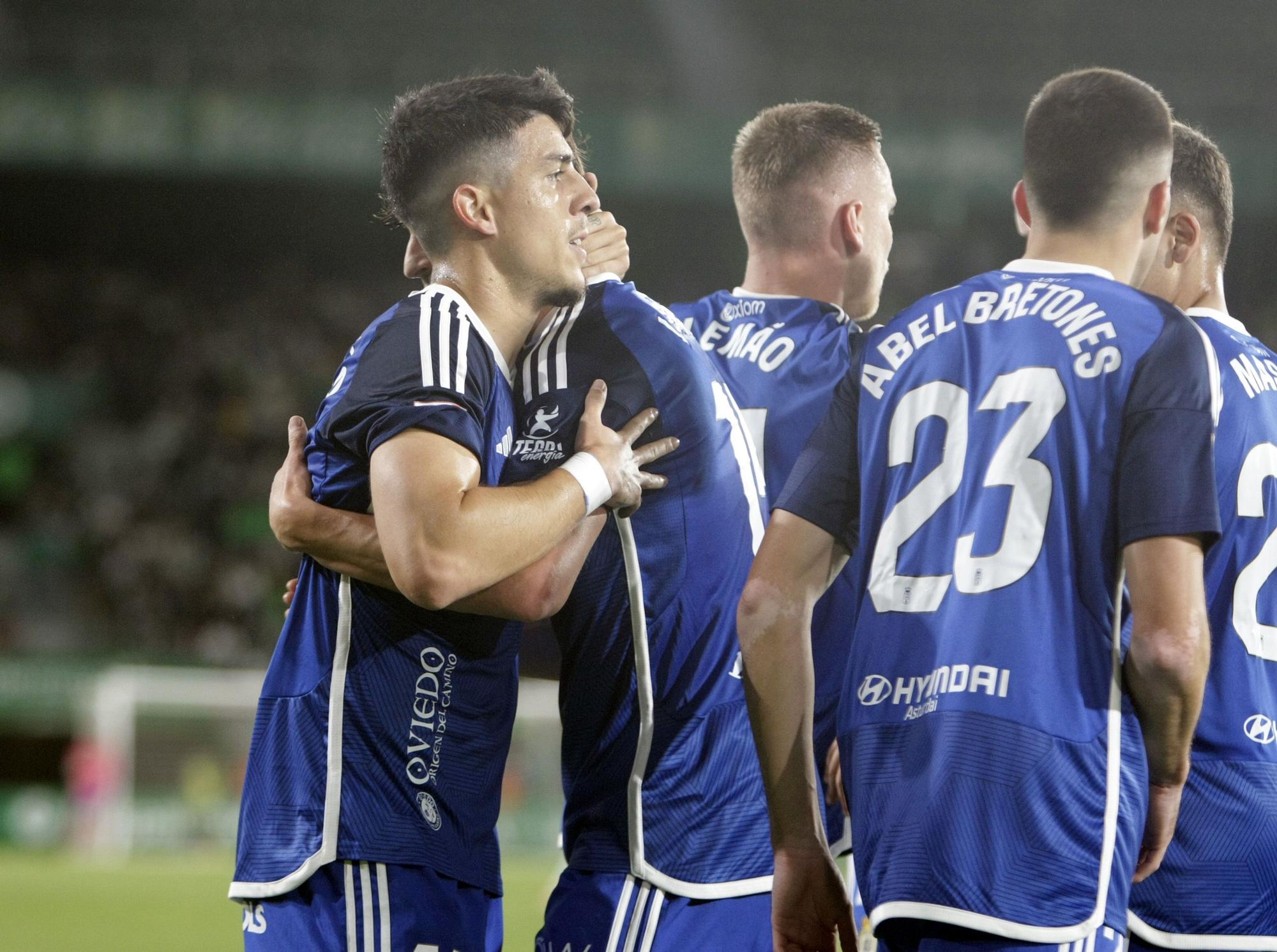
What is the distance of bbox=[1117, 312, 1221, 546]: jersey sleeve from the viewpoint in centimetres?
212

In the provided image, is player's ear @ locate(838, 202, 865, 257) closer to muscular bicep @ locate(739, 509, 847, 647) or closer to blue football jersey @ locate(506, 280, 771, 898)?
blue football jersey @ locate(506, 280, 771, 898)

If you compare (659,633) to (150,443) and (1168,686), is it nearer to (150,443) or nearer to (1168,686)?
(1168,686)

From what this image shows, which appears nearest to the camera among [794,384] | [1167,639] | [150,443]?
[1167,639]

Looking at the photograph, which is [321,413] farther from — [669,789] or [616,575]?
[669,789]

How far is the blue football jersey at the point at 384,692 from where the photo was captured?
8.47 ft

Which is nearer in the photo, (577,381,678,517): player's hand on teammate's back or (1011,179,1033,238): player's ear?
(1011,179,1033,238): player's ear

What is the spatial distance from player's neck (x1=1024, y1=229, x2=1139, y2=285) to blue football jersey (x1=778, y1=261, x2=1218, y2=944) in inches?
1.6

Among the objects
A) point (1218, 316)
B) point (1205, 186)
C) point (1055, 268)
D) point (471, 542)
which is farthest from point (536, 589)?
point (1205, 186)

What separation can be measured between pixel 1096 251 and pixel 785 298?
1.31m

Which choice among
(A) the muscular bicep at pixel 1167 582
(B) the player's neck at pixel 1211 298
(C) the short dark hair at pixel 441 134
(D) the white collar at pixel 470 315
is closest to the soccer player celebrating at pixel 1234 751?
(B) the player's neck at pixel 1211 298

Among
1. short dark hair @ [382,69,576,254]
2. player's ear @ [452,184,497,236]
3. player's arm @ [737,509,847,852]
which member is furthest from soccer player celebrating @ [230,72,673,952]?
player's arm @ [737,509,847,852]

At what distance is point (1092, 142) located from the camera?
2410 mm

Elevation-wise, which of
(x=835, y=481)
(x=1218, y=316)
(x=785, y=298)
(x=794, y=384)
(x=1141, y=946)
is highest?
(x=785, y=298)

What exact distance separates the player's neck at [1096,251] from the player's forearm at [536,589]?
0.95 metres
